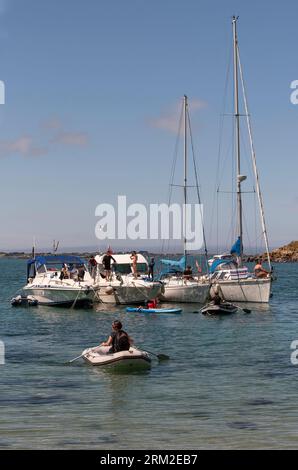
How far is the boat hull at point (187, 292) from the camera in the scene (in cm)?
4888

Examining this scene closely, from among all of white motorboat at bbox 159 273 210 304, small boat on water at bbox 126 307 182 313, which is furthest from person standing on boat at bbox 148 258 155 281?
small boat on water at bbox 126 307 182 313

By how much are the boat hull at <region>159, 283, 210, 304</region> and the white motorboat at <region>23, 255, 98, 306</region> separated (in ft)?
18.8

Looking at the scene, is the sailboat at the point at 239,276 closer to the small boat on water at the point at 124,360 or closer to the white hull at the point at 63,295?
the white hull at the point at 63,295

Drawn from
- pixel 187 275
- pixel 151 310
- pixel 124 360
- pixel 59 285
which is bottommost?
pixel 151 310

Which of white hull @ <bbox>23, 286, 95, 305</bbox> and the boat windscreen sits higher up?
the boat windscreen

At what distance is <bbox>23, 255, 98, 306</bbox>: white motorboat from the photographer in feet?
155

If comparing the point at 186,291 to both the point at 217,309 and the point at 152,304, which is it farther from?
the point at 217,309

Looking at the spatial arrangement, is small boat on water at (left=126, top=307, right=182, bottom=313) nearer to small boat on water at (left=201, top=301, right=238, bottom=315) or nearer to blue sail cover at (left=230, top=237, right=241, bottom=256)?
small boat on water at (left=201, top=301, right=238, bottom=315)

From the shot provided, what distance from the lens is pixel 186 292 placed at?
49.1 metres

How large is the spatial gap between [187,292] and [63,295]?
355 inches

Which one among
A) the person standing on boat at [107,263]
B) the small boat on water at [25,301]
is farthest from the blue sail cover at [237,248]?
the small boat on water at [25,301]

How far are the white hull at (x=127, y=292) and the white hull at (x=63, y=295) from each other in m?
0.98

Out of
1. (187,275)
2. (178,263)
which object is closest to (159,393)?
(187,275)
